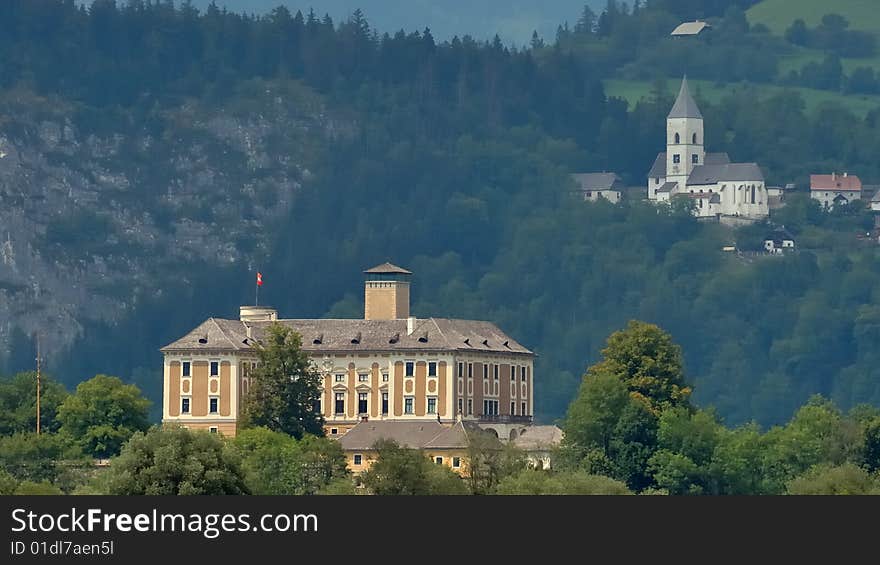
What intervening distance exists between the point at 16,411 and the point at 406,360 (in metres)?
18.9

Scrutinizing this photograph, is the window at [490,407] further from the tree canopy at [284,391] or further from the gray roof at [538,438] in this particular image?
the tree canopy at [284,391]

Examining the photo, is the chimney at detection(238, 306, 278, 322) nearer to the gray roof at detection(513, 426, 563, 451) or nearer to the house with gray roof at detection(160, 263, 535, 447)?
the house with gray roof at detection(160, 263, 535, 447)


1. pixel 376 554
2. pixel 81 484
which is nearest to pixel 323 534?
pixel 376 554

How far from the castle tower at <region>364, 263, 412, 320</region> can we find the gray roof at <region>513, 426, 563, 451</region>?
1132cm

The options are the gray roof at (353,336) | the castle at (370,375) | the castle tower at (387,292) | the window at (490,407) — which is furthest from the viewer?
the castle tower at (387,292)

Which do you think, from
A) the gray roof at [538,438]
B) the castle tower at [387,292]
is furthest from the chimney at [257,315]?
the gray roof at [538,438]

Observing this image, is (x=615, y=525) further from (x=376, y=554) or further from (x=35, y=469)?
(x=35, y=469)

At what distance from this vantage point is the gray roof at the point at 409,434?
165 meters

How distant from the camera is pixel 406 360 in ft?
583

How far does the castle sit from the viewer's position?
174750 mm

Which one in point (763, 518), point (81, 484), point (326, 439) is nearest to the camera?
point (763, 518)

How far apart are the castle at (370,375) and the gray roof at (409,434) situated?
503mm

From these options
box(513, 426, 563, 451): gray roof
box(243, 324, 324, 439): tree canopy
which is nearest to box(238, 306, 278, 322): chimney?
box(243, 324, 324, 439): tree canopy

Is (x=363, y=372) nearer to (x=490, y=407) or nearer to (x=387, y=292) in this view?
(x=490, y=407)
